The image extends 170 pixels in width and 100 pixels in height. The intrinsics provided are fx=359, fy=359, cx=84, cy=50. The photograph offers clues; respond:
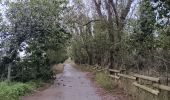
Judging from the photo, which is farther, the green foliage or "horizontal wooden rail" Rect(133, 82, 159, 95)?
the green foliage

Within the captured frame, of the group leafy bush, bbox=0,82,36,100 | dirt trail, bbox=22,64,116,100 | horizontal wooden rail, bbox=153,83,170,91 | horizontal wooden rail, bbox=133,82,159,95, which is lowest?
dirt trail, bbox=22,64,116,100

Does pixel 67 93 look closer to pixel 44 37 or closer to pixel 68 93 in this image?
pixel 68 93

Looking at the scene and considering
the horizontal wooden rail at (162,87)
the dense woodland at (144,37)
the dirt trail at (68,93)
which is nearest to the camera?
the horizontal wooden rail at (162,87)

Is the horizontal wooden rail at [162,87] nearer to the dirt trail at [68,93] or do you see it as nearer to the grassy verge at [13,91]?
the dirt trail at [68,93]

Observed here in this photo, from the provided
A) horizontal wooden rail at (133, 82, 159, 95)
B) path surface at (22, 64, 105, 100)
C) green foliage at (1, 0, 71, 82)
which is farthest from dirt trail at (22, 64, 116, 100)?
green foliage at (1, 0, 71, 82)

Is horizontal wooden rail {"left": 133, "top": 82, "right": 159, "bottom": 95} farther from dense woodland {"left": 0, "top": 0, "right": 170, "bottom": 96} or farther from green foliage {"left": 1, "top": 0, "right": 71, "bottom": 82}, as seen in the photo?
green foliage {"left": 1, "top": 0, "right": 71, "bottom": 82}

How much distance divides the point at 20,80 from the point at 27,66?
161 cm

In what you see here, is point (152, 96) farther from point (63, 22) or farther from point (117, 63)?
point (63, 22)

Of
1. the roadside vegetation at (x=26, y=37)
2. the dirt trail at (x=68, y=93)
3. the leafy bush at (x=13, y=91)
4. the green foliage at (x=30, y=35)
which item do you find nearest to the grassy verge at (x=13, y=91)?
the leafy bush at (x=13, y=91)

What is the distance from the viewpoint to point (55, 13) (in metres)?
25.7

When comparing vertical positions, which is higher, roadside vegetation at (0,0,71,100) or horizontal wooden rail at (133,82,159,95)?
roadside vegetation at (0,0,71,100)

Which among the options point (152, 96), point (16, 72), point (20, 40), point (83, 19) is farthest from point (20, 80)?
point (83, 19)

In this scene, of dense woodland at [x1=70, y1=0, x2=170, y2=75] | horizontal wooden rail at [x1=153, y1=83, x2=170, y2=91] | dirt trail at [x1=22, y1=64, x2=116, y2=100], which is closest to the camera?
horizontal wooden rail at [x1=153, y1=83, x2=170, y2=91]

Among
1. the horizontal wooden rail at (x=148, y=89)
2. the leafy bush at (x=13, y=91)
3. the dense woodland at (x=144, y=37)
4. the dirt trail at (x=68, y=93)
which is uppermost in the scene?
the dense woodland at (x=144, y=37)
